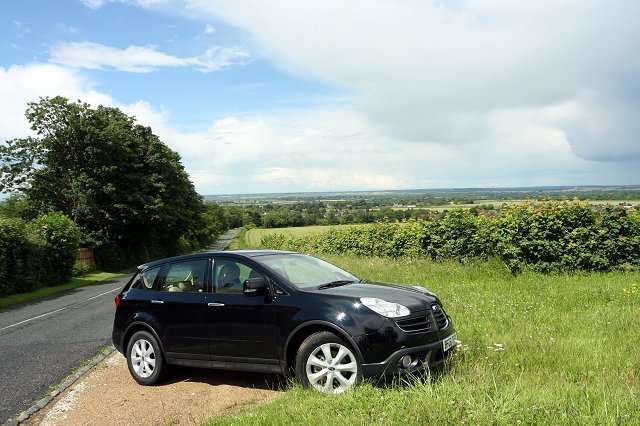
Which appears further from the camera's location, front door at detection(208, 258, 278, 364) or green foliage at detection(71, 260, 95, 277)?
green foliage at detection(71, 260, 95, 277)

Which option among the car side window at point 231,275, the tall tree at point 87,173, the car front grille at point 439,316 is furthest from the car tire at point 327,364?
the tall tree at point 87,173

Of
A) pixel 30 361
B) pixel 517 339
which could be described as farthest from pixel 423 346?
pixel 30 361

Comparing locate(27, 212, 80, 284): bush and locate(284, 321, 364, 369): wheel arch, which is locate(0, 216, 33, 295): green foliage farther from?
locate(284, 321, 364, 369): wheel arch

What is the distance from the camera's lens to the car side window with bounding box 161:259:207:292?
7.41 metres

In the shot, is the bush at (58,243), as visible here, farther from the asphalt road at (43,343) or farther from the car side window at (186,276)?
the car side window at (186,276)

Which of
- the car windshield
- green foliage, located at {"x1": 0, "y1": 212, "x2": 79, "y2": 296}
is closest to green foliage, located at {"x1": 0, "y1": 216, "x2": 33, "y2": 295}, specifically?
green foliage, located at {"x1": 0, "y1": 212, "x2": 79, "y2": 296}

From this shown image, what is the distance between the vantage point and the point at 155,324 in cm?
761

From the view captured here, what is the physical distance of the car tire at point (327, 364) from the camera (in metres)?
5.82

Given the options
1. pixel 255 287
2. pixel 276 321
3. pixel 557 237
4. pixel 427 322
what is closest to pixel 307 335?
pixel 276 321

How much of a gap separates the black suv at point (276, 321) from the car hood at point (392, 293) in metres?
0.01

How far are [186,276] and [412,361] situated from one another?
11.3 feet

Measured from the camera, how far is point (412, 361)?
19.2ft

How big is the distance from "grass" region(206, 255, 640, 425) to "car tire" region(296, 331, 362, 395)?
8.1 inches

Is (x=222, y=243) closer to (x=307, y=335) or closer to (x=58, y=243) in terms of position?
(x=58, y=243)
